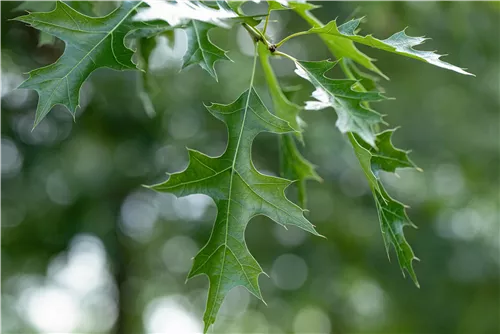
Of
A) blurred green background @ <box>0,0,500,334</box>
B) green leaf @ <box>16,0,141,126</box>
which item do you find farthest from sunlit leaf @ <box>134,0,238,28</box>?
blurred green background @ <box>0,0,500,334</box>

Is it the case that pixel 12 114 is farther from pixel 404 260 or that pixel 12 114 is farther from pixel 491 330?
pixel 491 330

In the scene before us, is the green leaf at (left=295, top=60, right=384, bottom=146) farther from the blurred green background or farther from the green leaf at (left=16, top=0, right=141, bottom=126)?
the blurred green background

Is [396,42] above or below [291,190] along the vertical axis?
above

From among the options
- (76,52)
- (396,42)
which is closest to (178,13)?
(76,52)

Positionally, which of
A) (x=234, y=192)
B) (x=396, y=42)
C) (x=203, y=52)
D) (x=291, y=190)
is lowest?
(x=291, y=190)

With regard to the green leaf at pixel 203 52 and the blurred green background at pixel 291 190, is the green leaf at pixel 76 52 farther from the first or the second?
the blurred green background at pixel 291 190

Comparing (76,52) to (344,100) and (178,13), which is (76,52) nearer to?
(178,13)

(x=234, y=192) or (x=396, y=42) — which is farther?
(x=234, y=192)

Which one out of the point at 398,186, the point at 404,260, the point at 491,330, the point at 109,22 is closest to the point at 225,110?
the point at 109,22
